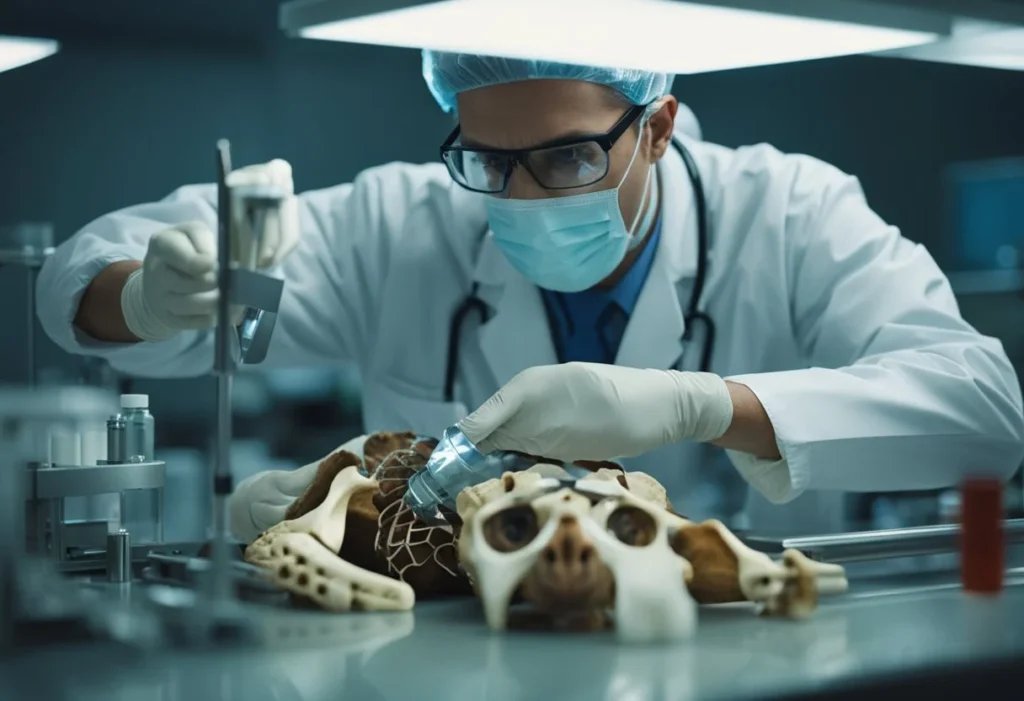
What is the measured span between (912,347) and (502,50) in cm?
77

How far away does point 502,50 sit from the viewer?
1203mm

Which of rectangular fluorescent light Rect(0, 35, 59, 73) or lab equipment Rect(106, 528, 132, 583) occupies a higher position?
rectangular fluorescent light Rect(0, 35, 59, 73)

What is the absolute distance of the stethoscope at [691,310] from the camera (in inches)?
71.9

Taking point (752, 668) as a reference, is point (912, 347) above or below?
above

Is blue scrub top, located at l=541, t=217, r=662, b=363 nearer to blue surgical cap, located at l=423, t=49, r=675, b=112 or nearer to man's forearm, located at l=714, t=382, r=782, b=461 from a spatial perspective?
blue surgical cap, located at l=423, t=49, r=675, b=112

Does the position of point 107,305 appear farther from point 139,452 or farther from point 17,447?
point 17,447

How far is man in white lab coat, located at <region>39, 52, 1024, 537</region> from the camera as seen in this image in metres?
1.38

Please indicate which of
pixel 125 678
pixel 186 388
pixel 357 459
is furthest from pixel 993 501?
pixel 186 388

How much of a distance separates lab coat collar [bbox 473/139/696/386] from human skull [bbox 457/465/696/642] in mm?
736

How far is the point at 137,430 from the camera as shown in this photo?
1.19 m

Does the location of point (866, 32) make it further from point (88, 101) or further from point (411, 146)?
point (411, 146)

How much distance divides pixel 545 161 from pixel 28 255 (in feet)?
2.02

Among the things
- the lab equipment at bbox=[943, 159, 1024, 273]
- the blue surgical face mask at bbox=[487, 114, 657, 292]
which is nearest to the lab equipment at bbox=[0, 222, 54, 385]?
the blue surgical face mask at bbox=[487, 114, 657, 292]

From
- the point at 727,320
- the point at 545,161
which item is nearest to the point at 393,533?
the point at 545,161
